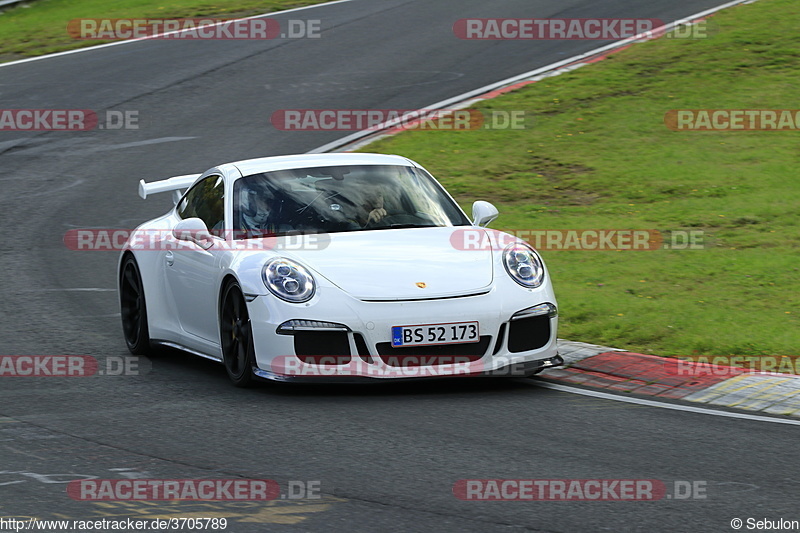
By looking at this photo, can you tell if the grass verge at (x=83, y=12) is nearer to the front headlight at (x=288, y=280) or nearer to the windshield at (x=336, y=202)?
the windshield at (x=336, y=202)

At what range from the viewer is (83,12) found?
27.7m

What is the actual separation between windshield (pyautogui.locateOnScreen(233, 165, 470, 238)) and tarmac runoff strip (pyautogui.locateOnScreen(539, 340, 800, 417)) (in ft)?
4.12

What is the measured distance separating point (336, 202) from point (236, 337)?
1247 millimetres

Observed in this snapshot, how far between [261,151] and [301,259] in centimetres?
934

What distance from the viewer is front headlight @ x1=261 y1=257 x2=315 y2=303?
7656mm

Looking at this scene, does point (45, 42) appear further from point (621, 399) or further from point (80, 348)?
point (621, 399)

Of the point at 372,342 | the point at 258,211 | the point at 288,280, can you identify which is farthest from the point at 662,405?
the point at 258,211

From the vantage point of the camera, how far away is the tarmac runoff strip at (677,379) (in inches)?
299

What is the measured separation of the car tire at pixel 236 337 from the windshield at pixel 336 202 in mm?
568

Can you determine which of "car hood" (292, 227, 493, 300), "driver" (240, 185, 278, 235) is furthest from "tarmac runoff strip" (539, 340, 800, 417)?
"driver" (240, 185, 278, 235)

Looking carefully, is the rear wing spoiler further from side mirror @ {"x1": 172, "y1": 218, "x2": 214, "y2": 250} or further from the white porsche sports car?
side mirror @ {"x1": 172, "y1": 218, "x2": 214, "y2": 250}

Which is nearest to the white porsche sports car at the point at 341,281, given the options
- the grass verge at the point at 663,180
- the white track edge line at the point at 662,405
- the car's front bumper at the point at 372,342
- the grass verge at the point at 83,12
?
the car's front bumper at the point at 372,342

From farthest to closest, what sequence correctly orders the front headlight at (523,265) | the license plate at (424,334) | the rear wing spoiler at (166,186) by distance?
the rear wing spoiler at (166,186)
the front headlight at (523,265)
the license plate at (424,334)

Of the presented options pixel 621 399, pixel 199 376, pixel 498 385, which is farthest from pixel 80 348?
pixel 621 399
